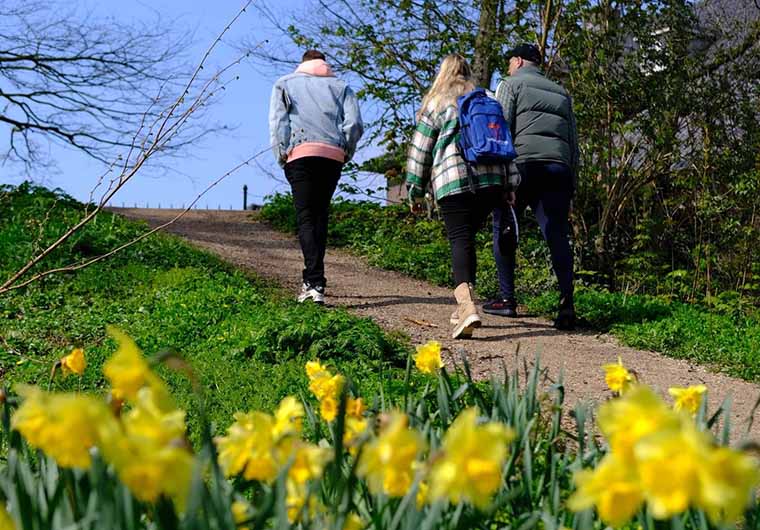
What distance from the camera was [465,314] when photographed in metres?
6.16

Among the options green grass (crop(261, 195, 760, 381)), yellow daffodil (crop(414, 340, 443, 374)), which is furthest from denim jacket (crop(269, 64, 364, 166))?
yellow daffodil (crop(414, 340, 443, 374))

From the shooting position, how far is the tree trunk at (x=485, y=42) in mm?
11695

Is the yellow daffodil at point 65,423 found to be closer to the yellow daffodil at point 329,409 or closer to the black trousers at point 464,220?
the yellow daffodil at point 329,409

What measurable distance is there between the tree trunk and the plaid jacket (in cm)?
558

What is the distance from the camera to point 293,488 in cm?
154

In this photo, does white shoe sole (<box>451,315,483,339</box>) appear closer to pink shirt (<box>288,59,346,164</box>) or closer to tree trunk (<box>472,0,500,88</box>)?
pink shirt (<box>288,59,346,164</box>)

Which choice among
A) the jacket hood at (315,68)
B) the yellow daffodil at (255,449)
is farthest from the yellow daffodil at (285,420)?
the jacket hood at (315,68)

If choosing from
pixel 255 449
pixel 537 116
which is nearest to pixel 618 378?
pixel 255 449

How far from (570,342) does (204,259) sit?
4.49 m

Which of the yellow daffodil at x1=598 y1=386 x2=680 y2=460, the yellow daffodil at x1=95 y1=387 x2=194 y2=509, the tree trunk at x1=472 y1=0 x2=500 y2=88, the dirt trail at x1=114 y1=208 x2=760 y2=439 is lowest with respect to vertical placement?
the dirt trail at x1=114 y1=208 x2=760 y2=439

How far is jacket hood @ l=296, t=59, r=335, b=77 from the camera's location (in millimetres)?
7336

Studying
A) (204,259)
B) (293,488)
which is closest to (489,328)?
(204,259)

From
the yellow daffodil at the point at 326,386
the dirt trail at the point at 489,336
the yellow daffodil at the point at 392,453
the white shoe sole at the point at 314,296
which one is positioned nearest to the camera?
the yellow daffodil at the point at 392,453

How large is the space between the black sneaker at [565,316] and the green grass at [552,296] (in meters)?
0.36
